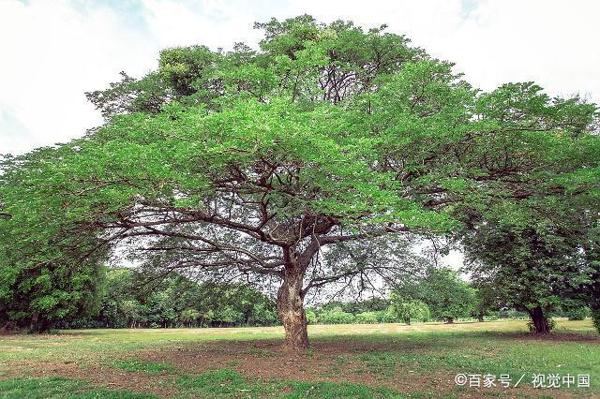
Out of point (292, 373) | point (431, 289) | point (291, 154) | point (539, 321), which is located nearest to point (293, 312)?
point (292, 373)

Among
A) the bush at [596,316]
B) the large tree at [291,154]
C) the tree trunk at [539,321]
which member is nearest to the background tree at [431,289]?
the large tree at [291,154]

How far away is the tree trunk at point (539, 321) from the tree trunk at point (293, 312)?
18.1 metres

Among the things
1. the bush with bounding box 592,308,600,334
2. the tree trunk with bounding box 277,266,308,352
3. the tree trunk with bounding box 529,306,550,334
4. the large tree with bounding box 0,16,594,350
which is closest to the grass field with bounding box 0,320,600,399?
the tree trunk with bounding box 277,266,308,352

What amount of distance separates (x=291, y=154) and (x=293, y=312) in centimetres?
909

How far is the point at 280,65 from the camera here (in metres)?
12.6

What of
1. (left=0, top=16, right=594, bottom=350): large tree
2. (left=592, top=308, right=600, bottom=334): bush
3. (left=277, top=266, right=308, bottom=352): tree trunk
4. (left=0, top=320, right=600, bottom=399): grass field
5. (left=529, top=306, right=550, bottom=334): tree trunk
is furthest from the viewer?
(left=529, top=306, right=550, bottom=334): tree trunk

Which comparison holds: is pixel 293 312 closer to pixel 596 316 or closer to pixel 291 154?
pixel 291 154

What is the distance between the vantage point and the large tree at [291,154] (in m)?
9.55

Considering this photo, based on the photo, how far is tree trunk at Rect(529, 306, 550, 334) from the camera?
26812 millimetres

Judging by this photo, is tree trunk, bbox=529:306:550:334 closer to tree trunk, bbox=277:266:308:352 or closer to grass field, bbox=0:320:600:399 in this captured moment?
grass field, bbox=0:320:600:399

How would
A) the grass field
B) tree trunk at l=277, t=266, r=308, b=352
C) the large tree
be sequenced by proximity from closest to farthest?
1. the grass field
2. the large tree
3. tree trunk at l=277, t=266, r=308, b=352

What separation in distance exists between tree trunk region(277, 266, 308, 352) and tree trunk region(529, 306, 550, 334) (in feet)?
59.2

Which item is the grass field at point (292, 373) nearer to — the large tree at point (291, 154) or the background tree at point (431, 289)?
the background tree at point (431, 289)

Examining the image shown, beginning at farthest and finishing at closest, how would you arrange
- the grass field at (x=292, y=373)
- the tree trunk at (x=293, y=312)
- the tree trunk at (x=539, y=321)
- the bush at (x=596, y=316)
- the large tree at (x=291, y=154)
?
1. the tree trunk at (x=539, y=321)
2. the bush at (x=596, y=316)
3. the tree trunk at (x=293, y=312)
4. the large tree at (x=291, y=154)
5. the grass field at (x=292, y=373)
